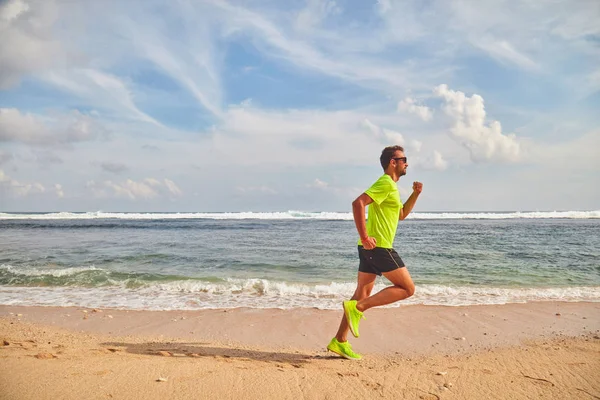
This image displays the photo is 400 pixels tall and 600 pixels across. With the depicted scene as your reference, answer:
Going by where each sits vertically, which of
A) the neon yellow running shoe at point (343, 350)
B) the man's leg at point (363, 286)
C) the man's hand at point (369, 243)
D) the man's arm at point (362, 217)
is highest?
the man's arm at point (362, 217)

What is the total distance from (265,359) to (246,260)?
30.9 feet

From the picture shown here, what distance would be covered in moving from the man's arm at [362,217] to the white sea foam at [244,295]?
383cm

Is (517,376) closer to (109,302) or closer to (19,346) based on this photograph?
(19,346)

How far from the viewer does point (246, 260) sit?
45.3ft

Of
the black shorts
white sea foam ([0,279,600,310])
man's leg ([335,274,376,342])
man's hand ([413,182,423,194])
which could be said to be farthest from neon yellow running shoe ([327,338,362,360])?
white sea foam ([0,279,600,310])

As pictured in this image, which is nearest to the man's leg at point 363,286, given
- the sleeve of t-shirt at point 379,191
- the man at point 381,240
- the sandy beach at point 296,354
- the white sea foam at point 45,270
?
the man at point 381,240

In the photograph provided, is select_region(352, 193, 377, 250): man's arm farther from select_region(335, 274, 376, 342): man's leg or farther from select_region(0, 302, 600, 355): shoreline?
select_region(0, 302, 600, 355): shoreline

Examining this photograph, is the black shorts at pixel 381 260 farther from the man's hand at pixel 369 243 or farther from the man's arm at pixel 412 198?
the man's arm at pixel 412 198

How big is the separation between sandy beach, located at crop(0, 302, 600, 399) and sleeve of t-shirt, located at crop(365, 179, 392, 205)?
1.75 meters

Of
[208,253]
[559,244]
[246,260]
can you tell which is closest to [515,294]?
[246,260]

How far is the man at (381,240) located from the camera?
3986 mm

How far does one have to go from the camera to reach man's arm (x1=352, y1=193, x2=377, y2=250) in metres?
3.90

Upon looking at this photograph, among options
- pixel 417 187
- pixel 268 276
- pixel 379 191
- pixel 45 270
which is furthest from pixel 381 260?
pixel 45 270

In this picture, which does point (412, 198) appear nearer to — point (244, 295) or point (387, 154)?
point (387, 154)
